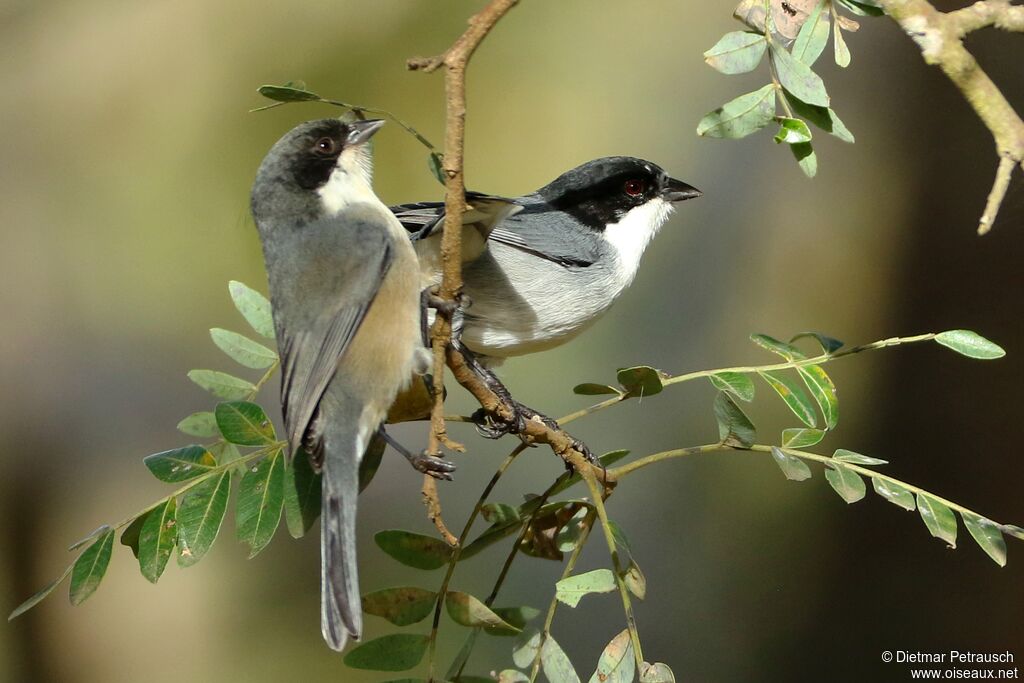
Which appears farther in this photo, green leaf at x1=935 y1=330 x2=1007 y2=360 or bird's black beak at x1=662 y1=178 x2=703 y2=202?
bird's black beak at x1=662 y1=178 x2=703 y2=202

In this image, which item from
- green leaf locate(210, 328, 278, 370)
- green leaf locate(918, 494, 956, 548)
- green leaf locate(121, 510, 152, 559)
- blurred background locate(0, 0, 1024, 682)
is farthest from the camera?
blurred background locate(0, 0, 1024, 682)

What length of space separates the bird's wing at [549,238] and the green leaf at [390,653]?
58.3 inches

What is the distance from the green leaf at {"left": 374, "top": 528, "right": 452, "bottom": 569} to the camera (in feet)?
6.47

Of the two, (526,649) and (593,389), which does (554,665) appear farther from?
(593,389)

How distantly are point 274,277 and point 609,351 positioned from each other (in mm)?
3785

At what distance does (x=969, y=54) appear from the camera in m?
1.55

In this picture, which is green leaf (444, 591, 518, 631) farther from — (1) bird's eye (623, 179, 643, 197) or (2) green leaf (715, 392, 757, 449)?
(1) bird's eye (623, 179, 643, 197)

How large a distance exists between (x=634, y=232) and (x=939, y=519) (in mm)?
1740

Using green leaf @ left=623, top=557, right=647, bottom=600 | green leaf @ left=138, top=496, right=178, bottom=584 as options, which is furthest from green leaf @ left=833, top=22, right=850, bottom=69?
green leaf @ left=138, top=496, right=178, bottom=584

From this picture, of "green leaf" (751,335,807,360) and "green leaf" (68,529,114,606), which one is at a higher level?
"green leaf" (751,335,807,360)

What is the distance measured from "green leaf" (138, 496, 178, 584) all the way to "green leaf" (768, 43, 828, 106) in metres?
1.33

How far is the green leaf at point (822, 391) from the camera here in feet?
6.40

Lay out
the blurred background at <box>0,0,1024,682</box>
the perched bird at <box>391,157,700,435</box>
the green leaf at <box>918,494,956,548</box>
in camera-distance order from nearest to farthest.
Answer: the green leaf at <box>918,494,956,548</box> < the perched bird at <box>391,157,700,435</box> < the blurred background at <box>0,0,1024,682</box>

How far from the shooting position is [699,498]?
584 centimetres
